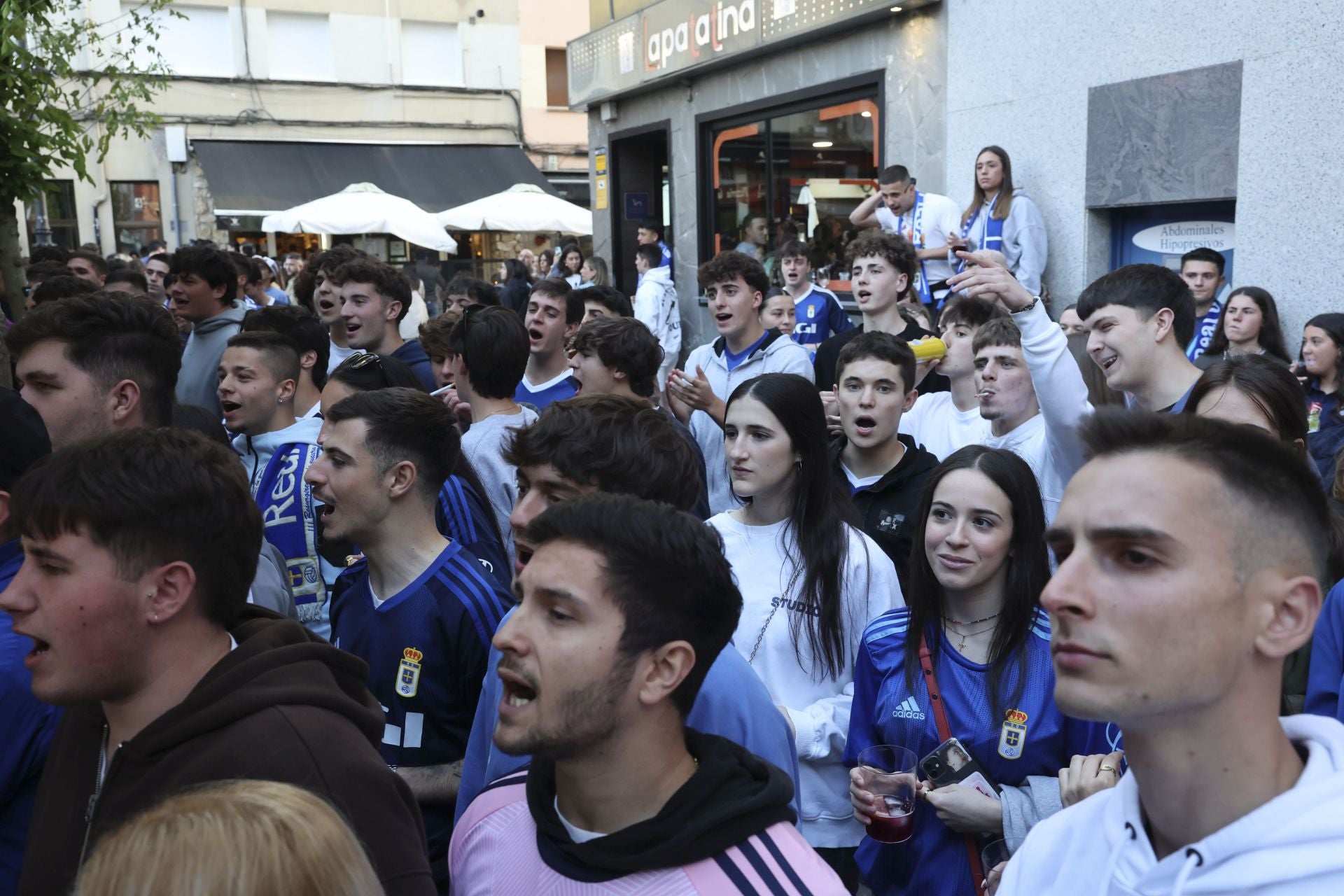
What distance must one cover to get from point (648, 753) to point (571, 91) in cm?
1663

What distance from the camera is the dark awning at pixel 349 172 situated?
25953 mm

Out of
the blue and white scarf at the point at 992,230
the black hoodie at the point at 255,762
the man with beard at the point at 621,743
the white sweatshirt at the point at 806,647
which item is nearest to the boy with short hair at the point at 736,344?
the white sweatshirt at the point at 806,647

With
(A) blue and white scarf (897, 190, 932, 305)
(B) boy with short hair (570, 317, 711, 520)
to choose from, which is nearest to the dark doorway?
(A) blue and white scarf (897, 190, 932, 305)

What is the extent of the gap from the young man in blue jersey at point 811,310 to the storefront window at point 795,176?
2345mm

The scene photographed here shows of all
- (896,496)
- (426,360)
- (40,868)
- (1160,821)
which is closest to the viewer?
(1160,821)

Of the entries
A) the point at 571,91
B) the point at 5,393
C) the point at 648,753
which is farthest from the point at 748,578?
the point at 571,91

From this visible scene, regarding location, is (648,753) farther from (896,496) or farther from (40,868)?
(896,496)

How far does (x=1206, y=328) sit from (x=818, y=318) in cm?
288

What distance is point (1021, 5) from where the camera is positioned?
8992 millimetres

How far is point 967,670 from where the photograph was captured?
3045mm

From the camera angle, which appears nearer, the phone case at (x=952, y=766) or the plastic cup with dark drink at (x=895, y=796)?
the plastic cup with dark drink at (x=895, y=796)

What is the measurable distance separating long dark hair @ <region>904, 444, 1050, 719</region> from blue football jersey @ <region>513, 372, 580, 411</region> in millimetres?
3358

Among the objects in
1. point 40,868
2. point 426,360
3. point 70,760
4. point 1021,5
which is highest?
point 1021,5

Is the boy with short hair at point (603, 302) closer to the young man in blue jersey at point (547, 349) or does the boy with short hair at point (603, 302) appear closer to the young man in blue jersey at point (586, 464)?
the young man in blue jersey at point (547, 349)
